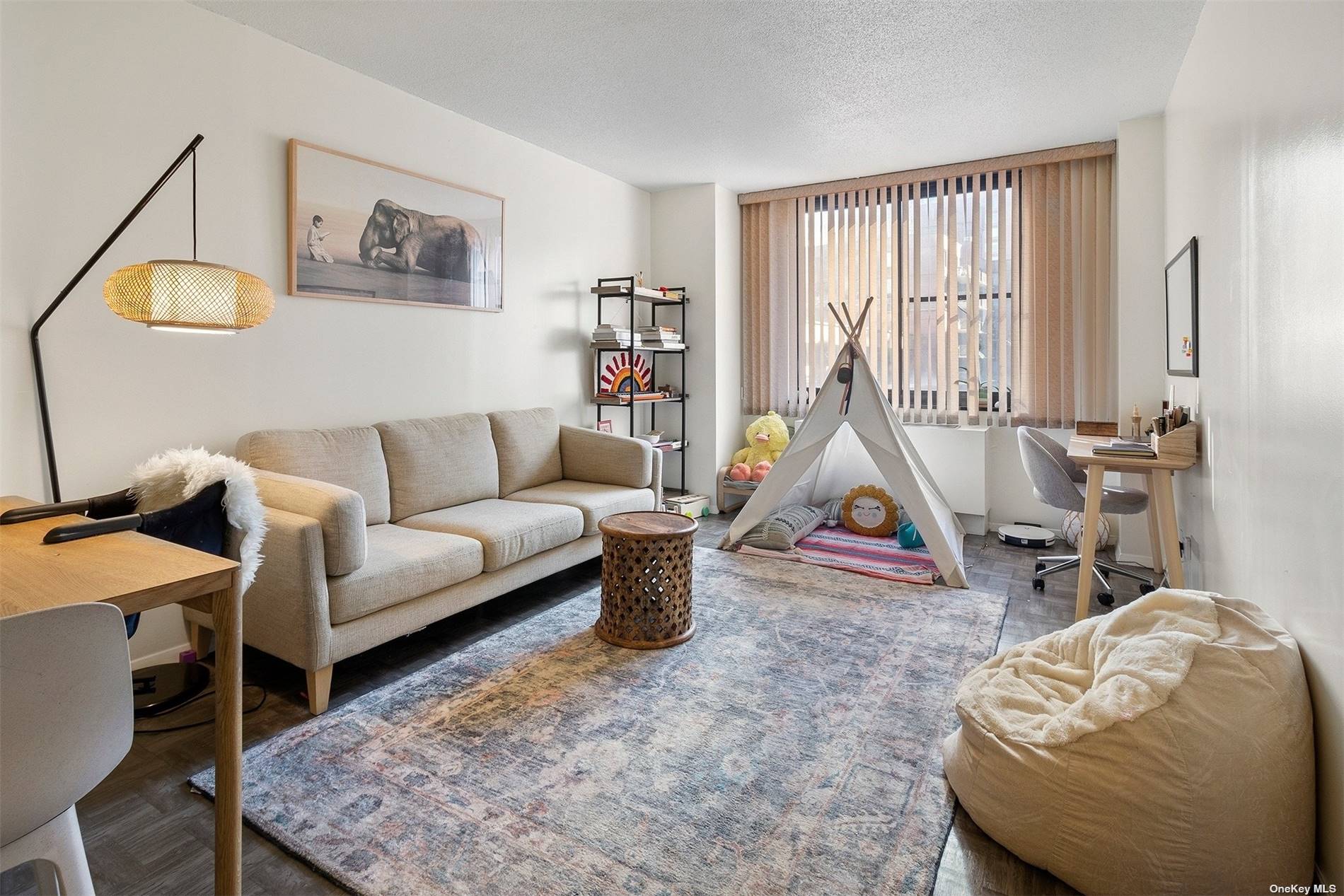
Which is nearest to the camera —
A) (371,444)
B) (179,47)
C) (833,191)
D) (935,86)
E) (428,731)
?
(428,731)

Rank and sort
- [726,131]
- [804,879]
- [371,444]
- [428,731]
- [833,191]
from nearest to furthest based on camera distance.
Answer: [804,879], [428,731], [371,444], [726,131], [833,191]

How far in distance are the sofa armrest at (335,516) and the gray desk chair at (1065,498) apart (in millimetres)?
3184

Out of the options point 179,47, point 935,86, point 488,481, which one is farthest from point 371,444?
point 935,86

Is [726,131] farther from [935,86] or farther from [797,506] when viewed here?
[797,506]

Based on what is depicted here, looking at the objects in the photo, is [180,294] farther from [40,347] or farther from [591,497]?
[591,497]

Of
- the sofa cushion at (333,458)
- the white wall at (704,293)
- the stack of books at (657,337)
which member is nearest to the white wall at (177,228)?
the sofa cushion at (333,458)

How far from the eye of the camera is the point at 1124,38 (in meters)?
3.03

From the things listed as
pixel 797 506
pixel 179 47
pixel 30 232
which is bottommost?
pixel 797 506

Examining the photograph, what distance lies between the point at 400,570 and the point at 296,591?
36 centimetres

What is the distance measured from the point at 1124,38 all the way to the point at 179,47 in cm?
387

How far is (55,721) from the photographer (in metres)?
1.02

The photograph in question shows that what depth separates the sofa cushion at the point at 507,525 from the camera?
3.01 m

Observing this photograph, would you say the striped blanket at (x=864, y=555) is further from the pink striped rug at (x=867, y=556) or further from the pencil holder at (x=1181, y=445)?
the pencil holder at (x=1181, y=445)

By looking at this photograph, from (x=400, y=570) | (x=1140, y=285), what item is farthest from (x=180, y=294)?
(x=1140, y=285)
